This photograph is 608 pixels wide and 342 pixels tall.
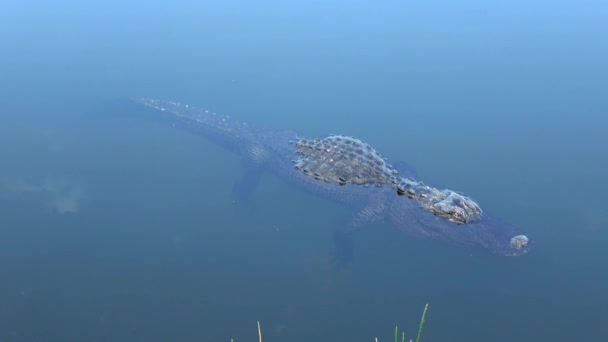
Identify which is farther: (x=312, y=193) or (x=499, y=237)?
(x=312, y=193)

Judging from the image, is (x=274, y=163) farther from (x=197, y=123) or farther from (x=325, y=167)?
(x=197, y=123)

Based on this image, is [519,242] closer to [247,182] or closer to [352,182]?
[352,182]

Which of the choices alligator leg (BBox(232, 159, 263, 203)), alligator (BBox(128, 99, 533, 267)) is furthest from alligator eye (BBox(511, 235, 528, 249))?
alligator leg (BBox(232, 159, 263, 203))

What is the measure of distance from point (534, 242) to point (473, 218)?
A: 20.0 inches

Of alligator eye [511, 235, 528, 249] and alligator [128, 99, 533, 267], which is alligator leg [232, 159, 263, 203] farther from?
alligator eye [511, 235, 528, 249]

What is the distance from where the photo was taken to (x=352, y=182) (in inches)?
202

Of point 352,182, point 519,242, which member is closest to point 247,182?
point 352,182

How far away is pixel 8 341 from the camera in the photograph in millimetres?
A: 3652

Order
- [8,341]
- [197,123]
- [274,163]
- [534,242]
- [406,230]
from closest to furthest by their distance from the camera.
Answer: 1. [8,341]
2. [534,242]
3. [406,230]
4. [274,163]
5. [197,123]

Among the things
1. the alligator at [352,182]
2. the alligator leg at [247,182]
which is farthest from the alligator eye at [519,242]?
the alligator leg at [247,182]

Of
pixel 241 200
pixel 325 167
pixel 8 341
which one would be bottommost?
pixel 8 341

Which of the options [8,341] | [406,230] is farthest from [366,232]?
[8,341]

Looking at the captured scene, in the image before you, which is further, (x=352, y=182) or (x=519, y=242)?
(x=352, y=182)

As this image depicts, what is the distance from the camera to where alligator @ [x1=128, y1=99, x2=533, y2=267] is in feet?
15.1
